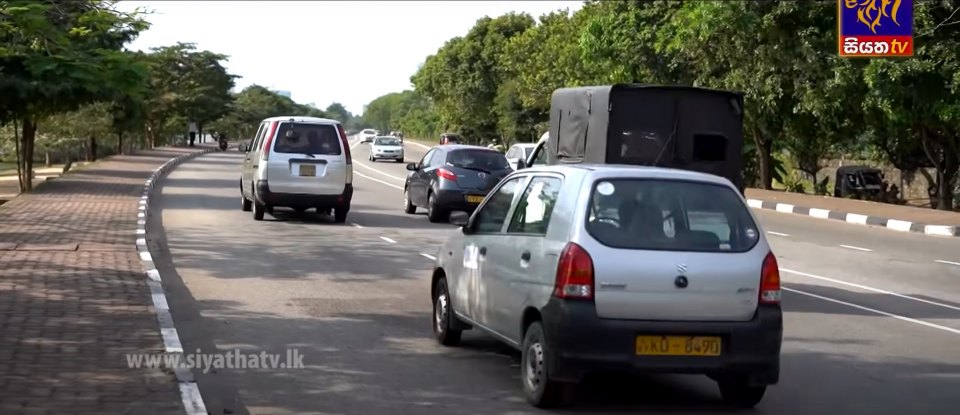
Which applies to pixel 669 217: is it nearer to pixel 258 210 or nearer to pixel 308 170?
pixel 308 170

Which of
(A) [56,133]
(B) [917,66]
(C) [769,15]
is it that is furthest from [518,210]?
(A) [56,133]

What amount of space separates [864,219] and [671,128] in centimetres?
1381

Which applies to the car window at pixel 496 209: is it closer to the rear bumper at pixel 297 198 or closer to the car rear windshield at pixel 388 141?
the rear bumper at pixel 297 198

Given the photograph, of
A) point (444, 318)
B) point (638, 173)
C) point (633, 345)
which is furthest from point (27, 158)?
point (633, 345)

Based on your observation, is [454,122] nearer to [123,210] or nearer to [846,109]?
[846,109]

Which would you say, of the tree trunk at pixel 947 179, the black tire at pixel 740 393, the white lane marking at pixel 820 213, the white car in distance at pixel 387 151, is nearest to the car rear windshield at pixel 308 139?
the white lane marking at pixel 820 213

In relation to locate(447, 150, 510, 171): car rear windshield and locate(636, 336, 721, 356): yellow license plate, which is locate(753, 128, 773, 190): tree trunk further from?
locate(636, 336, 721, 356): yellow license plate

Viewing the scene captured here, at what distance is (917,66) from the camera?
25203 mm

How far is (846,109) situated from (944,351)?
22684mm

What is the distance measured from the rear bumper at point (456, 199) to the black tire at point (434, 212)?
0.44 ft

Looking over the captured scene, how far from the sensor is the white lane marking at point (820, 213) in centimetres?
2831

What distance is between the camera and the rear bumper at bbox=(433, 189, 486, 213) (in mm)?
22641

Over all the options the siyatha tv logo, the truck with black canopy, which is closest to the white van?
the truck with black canopy

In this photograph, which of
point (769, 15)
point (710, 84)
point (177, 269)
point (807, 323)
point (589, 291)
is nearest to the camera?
point (589, 291)
